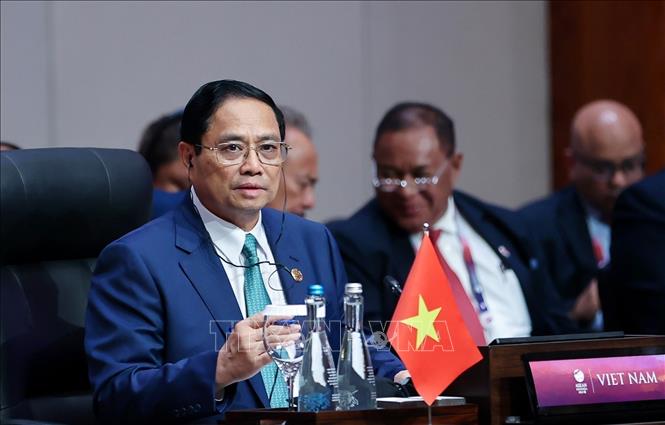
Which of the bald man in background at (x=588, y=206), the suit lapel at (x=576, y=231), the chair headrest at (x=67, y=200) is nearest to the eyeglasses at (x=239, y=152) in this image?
the chair headrest at (x=67, y=200)

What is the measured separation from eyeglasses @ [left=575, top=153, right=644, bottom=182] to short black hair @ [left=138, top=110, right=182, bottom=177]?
181 cm

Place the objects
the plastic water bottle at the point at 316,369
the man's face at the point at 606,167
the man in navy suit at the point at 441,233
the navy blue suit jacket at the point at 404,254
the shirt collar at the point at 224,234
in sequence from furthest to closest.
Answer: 1. the man's face at the point at 606,167
2. the man in navy suit at the point at 441,233
3. the navy blue suit jacket at the point at 404,254
4. the shirt collar at the point at 224,234
5. the plastic water bottle at the point at 316,369

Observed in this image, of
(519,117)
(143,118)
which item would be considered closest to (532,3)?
(519,117)

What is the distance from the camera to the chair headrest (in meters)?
2.81

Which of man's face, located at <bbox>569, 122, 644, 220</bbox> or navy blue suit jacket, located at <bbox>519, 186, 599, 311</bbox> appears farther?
man's face, located at <bbox>569, 122, 644, 220</bbox>

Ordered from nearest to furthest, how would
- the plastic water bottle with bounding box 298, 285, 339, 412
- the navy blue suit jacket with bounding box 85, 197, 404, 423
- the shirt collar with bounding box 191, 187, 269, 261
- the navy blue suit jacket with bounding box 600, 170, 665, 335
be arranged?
the plastic water bottle with bounding box 298, 285, 339, 412 < the navy blue suit jacket with bounding box 85, 197, 404, 423 < the shirt collar with bounding box 191, 187, 269, 261 < the navy blue suit jacket with bounding box 600, 170, 665, 335

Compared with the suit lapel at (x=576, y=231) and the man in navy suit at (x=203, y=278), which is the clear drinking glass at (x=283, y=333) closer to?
the man in navy suit at (x=203, y=278)

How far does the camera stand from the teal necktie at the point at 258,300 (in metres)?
2.60

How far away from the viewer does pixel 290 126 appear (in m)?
4.39

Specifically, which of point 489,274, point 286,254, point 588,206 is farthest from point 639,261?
point 286,254

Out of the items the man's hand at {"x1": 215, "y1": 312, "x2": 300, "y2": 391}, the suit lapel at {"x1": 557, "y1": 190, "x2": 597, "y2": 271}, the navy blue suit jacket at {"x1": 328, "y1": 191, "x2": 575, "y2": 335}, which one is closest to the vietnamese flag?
the man's hand at {"x1": 215, "y1": 312, "x2": 300, "y2": 391}

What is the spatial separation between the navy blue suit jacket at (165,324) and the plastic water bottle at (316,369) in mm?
242

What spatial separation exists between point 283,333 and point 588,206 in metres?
3.17

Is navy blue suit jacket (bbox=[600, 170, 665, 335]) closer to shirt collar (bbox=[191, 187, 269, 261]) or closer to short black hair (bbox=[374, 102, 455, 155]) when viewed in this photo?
short black hair (bbox=[374, 102, 455, 155])
